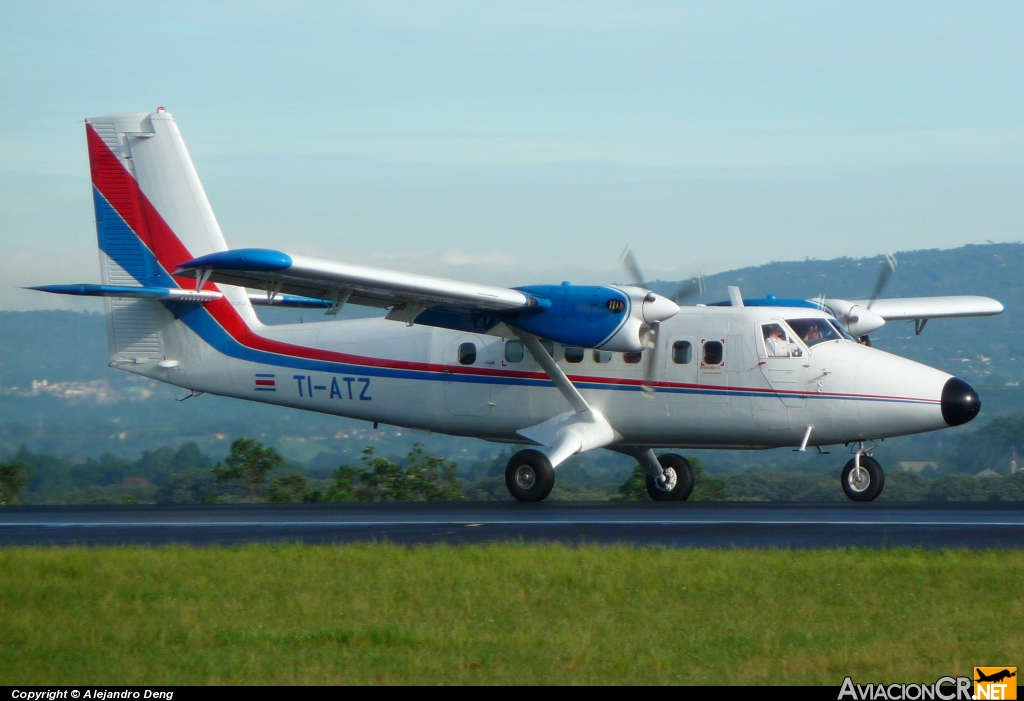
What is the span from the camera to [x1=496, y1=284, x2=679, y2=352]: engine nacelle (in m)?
17.2

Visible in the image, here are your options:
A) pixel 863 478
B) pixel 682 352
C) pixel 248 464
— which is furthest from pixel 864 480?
pixel 248 464

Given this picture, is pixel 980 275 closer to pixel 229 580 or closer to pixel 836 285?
pixel 836 285

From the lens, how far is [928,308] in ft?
72.2

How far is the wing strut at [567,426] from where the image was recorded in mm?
18047

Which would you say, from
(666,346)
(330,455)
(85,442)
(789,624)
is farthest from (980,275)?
(789,624)

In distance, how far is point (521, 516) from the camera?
50.8ft

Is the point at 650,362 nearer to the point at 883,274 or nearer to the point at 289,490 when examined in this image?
the point at 883,274

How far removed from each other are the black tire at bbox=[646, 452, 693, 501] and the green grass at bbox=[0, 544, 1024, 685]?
878cm

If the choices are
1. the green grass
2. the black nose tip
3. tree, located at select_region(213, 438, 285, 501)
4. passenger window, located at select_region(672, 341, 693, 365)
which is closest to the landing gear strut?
the black nose tip

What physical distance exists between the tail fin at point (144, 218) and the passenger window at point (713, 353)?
8075mm

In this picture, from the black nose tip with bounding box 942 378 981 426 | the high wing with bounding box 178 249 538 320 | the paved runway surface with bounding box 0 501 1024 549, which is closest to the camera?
the paved runway surface with bounding box 0 501 1024 549

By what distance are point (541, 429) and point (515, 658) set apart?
11.5 meters

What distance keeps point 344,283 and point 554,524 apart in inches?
176

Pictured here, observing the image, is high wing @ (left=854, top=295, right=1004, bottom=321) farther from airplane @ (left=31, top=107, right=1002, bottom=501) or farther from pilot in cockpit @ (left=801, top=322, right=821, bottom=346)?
pilot in cockpit @ (left=801, top=322, right=821, bottom=346)
